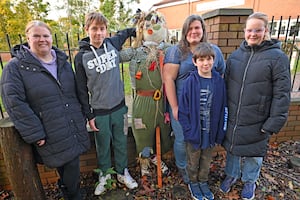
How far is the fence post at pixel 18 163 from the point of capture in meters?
1.74

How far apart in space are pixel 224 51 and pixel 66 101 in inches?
81.7

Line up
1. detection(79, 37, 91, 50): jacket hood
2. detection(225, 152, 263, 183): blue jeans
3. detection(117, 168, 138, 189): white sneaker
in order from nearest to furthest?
detection(79, 37, 91, 50): jacket hood
detection(225, 152, 263, 183): blue jeans
detection(117, 168, 138, 189): white sneaker

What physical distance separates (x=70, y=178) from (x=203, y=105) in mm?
1493

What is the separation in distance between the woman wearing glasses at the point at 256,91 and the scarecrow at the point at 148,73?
28.3 inches

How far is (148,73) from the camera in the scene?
85.7 inches

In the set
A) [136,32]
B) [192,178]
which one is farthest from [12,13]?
[192,178]

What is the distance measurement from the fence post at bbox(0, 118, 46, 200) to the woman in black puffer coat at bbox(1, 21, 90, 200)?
0.13m

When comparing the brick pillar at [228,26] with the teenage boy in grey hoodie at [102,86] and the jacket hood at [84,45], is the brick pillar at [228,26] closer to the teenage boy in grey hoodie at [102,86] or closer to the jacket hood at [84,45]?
the teenage boy in grey hoodie at [102,86]

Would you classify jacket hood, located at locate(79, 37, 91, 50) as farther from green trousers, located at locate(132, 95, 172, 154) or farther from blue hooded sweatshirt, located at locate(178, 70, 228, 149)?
blue hooded sweatshirt, located at locate(178, 70, 228, 149)

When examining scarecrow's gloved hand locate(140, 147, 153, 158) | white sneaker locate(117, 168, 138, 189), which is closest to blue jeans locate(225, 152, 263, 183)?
scarecrow's gloved hand locate(140, 147, 153, 158)

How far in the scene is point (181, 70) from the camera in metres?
2.06

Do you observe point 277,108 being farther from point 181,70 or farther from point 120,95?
point 120,95

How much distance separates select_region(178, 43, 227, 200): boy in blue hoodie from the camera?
6.19 feet

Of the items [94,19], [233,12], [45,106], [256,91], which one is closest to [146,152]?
[45,106]
